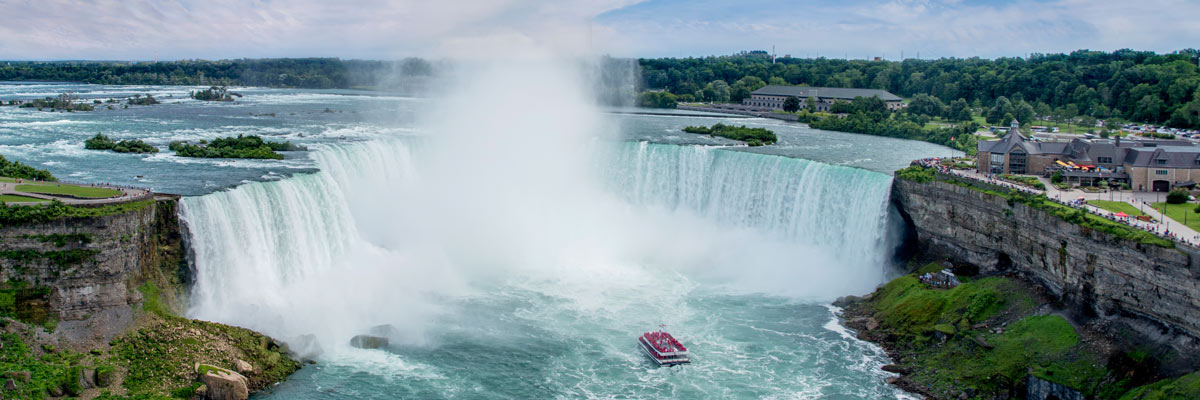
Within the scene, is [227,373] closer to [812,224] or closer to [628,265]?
[628,265]

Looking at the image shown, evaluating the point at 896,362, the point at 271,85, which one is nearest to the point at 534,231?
the point at 896,362

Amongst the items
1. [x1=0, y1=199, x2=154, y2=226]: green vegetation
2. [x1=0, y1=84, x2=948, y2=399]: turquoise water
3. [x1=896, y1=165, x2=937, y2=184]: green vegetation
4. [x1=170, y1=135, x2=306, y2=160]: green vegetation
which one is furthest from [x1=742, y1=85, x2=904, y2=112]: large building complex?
[x1=0, y1=199, x2=154, y2=226]: green vegetation

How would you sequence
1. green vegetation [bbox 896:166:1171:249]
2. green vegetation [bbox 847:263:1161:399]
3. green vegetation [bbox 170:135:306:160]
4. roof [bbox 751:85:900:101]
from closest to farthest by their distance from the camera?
green vegetation [bbox 847:263:1161:399]
green vegetation [bbox 896:166:1171:249]
green vegetation [bbox 170:135:306:160]
roof [bbox 751:85:900:101]

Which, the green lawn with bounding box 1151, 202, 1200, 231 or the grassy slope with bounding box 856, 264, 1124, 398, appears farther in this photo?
the green lawn with bounding box 1151, 202, 1200, 231

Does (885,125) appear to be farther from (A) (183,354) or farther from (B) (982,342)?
(A) (183,354)

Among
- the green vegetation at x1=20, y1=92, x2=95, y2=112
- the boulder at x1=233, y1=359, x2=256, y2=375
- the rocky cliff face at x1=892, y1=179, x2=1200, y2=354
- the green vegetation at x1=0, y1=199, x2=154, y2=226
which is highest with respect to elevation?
the green vegetation at x1=20, y1=92, x2=95, y2=112

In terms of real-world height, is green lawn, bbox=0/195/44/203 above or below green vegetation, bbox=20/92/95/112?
below

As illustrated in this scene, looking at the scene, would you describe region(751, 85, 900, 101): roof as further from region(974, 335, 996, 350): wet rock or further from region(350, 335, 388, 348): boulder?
region(350, 335, 388, 348): boulder
